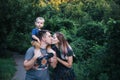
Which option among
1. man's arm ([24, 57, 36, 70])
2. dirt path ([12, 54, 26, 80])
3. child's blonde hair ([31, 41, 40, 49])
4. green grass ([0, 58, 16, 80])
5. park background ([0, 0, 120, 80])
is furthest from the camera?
dirt path ([12, 54, 26, 80])

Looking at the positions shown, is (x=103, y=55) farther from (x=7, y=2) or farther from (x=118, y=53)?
(x=7, y=2)

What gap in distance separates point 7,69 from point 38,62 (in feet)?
29.8

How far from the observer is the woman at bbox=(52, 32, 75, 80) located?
6.47 meters

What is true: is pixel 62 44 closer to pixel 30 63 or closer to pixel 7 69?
pixel 30 63

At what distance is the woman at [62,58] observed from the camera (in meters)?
6.47

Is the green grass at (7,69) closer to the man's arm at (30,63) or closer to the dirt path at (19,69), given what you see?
the dirt path at (19,69)

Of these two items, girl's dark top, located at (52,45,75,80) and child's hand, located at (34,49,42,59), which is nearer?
child's hand, located at (34,49,42,59)

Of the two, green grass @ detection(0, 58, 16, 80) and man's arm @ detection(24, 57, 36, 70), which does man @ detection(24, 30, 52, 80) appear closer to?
man's arm @ detection(24, 57, 36, 70)

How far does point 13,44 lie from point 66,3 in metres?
11.6

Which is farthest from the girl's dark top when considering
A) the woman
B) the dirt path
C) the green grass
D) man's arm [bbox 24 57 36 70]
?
the dirt path

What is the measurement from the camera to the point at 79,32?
19203 millimetres

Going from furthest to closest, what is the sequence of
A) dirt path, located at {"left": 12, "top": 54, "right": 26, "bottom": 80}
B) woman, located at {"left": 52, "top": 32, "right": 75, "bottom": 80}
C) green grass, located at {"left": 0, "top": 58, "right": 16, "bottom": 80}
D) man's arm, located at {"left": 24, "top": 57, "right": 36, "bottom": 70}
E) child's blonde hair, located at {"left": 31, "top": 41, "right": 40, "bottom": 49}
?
dirt path, located at {"left": 12, "top": 54, "right": 26, "bottom": 80}
green grass, located at {"left": 0, "top": 58, "right": 16, "bottom": 80}
woman, located at {"left": 52, "top": 32, "right": 75, "bottom": 80}
child's blonde hair, located at {"left": 31, "top": 41, "right": 40, "bottom": 49}
man's arm, located at {"left": 24, "top": 57, "right": 36, "bottom": 70}

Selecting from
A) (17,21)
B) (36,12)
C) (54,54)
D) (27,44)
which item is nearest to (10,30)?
(17,21)

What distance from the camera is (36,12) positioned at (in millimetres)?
20031
